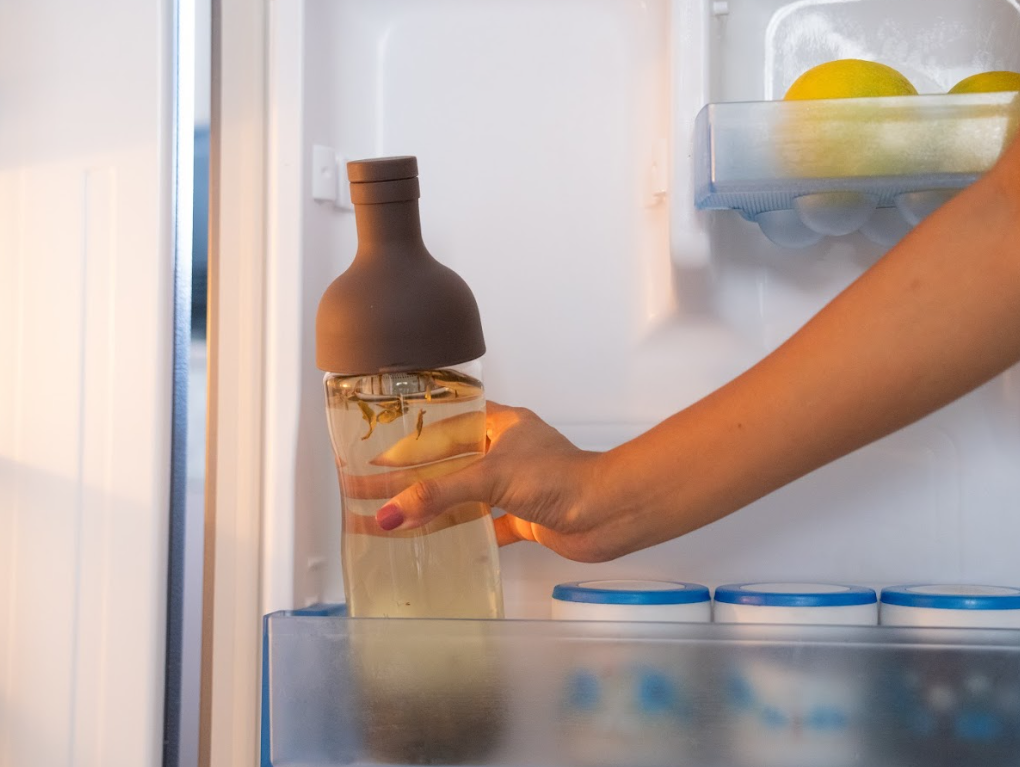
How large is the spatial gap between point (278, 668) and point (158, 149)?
1.39 ft

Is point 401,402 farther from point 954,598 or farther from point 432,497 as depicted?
point 954,598

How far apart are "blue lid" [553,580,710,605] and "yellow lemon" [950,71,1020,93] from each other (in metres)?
0.42

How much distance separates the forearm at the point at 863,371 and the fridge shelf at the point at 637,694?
10 centimetres

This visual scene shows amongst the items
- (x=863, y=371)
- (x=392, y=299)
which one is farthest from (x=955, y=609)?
(x=392, y=299)

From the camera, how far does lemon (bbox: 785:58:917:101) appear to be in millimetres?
779

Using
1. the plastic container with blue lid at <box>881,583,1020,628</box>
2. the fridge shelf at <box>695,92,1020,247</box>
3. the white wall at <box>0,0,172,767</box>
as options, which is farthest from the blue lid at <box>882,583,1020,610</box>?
the white wall at <box>0,0,172,767</box>

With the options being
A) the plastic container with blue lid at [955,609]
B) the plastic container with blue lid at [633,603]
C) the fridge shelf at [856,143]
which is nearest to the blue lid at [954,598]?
the plastic container with blue lid at [955,609]

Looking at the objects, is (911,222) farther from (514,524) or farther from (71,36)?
(71,36)

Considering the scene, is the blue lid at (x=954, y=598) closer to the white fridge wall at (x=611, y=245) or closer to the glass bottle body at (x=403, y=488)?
the white fridge wall at (x=611, y=245)

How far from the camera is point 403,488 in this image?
2.55 ft

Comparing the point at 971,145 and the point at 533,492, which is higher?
the point at 971,145

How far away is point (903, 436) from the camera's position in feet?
2.85

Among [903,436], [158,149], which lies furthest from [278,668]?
[903,436]

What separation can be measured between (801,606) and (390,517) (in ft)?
0.96
